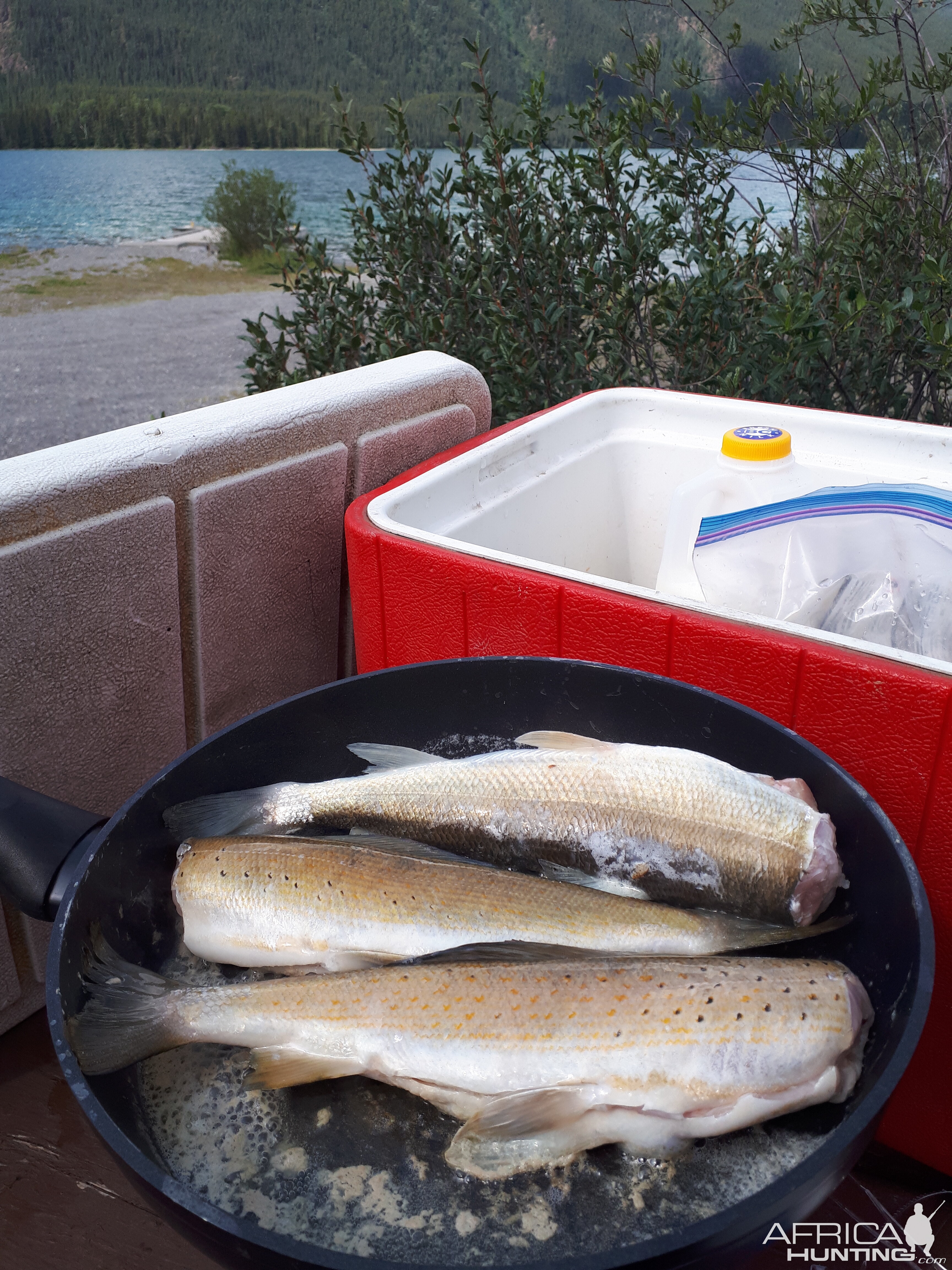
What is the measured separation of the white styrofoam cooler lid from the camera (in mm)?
1841

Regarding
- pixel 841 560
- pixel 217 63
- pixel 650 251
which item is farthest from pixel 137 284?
pixel 841 560

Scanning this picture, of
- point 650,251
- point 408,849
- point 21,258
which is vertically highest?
point 21,258

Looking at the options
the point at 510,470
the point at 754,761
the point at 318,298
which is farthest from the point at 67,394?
the point at 754,761

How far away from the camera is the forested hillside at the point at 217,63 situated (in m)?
23.3

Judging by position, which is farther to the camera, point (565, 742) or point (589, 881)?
point (565, 742)

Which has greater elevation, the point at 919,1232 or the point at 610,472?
the point at 610,472

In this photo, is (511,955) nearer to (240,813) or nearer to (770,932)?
(770,932)

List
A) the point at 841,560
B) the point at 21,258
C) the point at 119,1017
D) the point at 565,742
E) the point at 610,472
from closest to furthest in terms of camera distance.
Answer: the point at 119,1017, the point at 565,742, the point at 841,560, the point at 610,472, the point at 21,258

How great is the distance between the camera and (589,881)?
3.53 feet

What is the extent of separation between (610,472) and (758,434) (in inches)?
20.5

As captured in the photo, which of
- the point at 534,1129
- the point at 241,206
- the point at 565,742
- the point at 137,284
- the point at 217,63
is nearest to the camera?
the point at 534,1129

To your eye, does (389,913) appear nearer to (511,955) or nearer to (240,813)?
(511,955)

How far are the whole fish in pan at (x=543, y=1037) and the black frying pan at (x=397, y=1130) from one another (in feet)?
0.11

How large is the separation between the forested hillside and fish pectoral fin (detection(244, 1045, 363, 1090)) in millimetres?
22119
